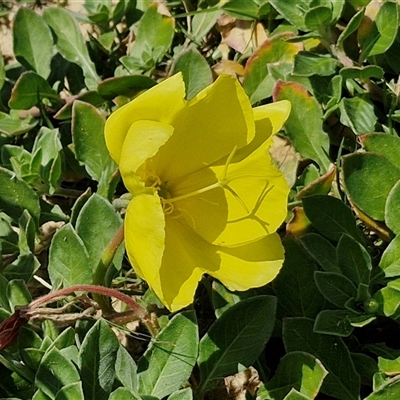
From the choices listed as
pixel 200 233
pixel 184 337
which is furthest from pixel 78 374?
pixel 200 233

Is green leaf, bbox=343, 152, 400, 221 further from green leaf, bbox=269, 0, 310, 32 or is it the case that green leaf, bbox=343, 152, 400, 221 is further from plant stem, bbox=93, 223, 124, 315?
plant stem, bbox=93, 223, 124, 315

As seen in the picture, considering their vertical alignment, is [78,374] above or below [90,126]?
below

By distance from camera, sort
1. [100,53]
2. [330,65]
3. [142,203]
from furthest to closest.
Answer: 1. [100,53]
2. [330,65]
3. [142,203]

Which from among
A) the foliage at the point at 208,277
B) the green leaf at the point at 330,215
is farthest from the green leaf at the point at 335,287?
the green leaf at the point at 330,215

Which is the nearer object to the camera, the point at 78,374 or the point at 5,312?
the point at 78,374

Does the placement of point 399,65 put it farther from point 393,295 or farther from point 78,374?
point 78,374

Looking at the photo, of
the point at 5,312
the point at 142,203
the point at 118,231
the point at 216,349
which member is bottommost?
the point at 216,349

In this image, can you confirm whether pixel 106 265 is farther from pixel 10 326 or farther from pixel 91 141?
pixel 91 141
